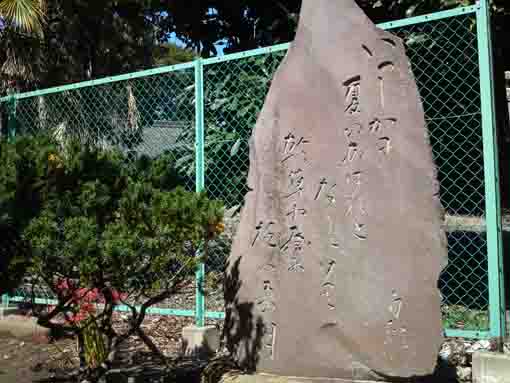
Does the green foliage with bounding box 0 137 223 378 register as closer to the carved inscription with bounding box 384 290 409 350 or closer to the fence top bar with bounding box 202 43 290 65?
the carved inscription with bounding box 384 290 409 350

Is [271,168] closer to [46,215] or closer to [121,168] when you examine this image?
[121,168]

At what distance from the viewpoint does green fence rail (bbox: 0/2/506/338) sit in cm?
402

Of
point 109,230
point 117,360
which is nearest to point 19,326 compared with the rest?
point 117,360

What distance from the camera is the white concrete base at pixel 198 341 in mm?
3986

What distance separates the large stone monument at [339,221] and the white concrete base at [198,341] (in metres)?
0.84

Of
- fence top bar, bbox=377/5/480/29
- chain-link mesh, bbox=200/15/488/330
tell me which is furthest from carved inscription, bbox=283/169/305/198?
chain-link mesh, bbox=200/15/488/330

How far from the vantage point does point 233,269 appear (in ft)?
10.6

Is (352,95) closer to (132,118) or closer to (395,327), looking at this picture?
(395,327)

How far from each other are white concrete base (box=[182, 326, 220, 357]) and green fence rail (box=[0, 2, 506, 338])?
2.9 inches

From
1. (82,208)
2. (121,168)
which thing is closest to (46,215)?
(82,208)

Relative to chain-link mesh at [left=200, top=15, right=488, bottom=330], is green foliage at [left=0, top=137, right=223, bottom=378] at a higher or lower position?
lower

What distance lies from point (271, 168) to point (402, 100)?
77 centimetres

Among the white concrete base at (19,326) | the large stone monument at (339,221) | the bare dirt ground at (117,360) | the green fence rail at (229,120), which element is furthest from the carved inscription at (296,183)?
the white concrete base at (19,326)

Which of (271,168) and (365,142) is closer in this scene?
(365,142)
